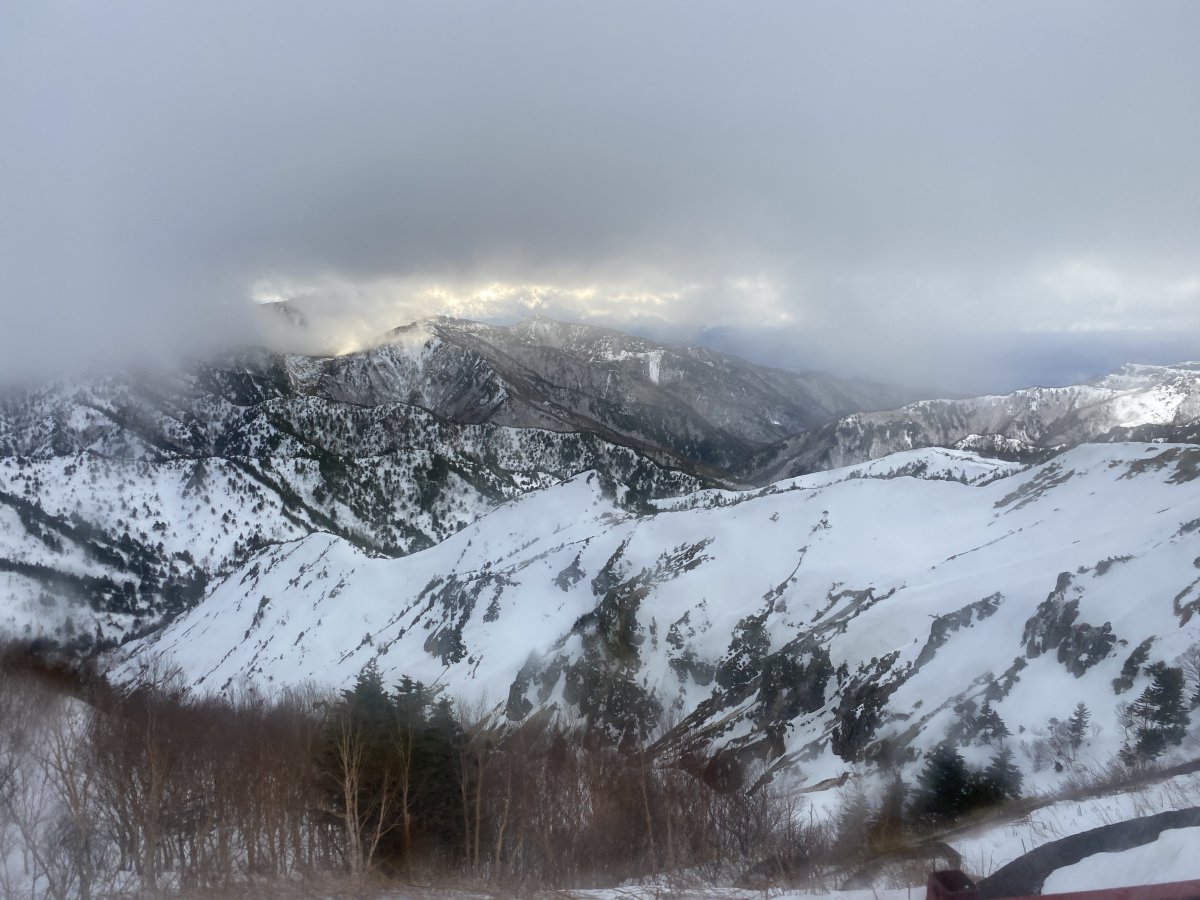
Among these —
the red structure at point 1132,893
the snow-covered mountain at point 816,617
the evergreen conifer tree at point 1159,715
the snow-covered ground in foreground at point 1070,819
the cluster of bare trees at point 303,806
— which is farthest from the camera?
the snow-covered mountain at point 816,617

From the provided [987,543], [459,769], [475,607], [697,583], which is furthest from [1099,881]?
[475,607]

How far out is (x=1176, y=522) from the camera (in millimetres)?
59719

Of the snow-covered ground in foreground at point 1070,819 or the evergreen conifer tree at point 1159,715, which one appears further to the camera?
the evergreen conifer tree at point 1159,715

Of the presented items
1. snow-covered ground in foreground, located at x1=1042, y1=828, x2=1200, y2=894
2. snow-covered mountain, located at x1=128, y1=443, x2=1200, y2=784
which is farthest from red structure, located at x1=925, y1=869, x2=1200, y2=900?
snow-covered mountain, located at x1=128, y1=443, x2=1200, y2=784

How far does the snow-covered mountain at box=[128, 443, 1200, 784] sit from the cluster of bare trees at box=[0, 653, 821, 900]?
20.7m

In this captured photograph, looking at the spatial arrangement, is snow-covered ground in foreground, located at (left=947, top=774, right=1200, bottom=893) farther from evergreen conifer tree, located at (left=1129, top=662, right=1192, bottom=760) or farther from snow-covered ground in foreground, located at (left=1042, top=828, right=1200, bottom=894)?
evergreen conifer tree, located at (left=1129, top=662, right=1192, bottom=760)

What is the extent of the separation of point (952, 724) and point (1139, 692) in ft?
38.6

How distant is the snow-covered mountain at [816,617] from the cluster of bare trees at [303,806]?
67.9ft

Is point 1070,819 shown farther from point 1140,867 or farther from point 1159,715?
point 1159,715

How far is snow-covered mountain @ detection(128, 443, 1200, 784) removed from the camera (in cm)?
5375

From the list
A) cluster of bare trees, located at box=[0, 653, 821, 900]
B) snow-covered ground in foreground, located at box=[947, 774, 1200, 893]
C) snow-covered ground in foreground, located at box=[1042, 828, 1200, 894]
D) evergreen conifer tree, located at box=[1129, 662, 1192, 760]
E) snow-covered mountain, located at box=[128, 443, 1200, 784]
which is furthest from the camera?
snow-covered mountain, located at box=[128, 443, 1200, 784]

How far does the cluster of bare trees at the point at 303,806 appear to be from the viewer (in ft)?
75.7

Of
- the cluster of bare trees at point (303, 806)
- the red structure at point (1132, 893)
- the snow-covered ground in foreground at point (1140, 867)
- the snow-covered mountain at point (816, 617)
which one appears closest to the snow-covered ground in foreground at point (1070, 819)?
the snow-covered ground in foreground at point (1140, 867)

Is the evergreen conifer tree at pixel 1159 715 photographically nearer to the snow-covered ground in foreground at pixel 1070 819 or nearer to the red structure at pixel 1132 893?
the snow-covered ground in foreground at pixel 1070 819
